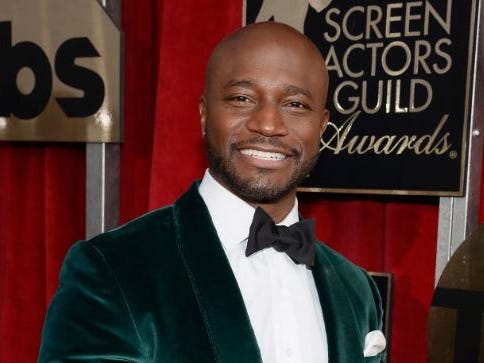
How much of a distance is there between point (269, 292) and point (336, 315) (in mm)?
115

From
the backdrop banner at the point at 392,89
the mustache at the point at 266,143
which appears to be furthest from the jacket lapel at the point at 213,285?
the backdrop banner at the point at 392,89

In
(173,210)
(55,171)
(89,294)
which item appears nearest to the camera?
(89,294)

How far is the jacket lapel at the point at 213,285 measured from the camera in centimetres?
80

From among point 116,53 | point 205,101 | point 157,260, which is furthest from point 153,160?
point 157,260

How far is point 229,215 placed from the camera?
933 millimetres

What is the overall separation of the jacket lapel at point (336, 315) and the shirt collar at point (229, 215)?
0.15 metres

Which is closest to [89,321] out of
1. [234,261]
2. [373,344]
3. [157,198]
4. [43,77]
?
[234,261]

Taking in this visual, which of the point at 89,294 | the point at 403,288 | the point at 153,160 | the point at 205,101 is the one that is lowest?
the point at 403,288

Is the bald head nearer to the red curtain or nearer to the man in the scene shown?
the man

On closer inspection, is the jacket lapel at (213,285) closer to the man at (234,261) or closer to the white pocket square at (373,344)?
the man at (234,261)

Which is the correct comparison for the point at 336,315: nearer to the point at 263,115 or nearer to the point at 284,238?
the point at 284,238

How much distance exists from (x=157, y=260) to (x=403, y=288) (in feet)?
2.31

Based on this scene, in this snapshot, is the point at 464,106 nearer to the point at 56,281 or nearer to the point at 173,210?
the point at 173,210

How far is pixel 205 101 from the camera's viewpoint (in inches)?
38.1
